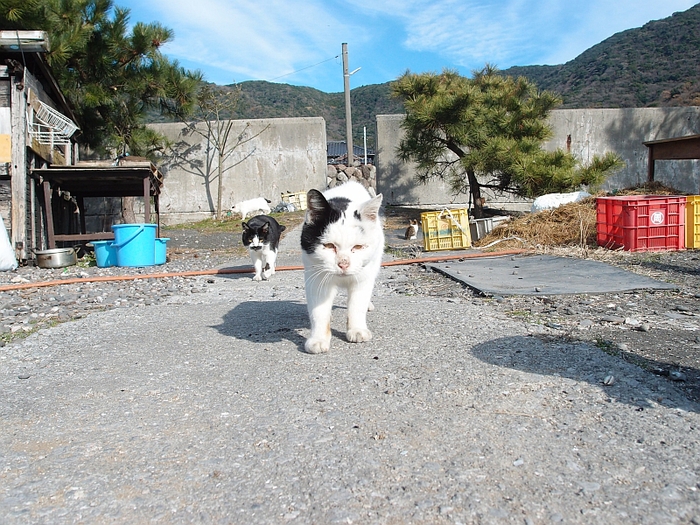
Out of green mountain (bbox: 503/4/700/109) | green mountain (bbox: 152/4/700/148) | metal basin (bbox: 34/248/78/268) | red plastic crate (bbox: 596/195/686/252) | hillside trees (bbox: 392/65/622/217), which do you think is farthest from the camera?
green mountain (bbox: 152/4/700/148)

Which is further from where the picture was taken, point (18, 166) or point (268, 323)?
point (18, 166)

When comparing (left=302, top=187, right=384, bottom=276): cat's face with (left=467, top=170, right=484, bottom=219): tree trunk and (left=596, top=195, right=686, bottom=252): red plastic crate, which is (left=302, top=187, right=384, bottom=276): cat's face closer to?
(left=596, top=195, right=686, bottom=252): red plastic crate

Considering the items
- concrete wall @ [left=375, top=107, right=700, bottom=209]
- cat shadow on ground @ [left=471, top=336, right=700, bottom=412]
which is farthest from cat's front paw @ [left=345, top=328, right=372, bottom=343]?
concrete wall @ [left=375, top=107, right=700, bottom=209]

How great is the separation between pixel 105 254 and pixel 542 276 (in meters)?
5.63

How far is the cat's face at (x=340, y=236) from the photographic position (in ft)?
8.65

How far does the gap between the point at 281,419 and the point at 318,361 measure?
68cm

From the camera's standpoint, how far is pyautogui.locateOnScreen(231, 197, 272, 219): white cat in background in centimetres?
1357

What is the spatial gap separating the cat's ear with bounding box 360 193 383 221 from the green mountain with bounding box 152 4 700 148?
21.3 m


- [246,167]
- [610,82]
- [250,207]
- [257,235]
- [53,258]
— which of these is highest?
[610,82]

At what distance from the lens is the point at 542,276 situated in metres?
4.76

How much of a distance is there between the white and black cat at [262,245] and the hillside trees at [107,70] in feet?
21.0

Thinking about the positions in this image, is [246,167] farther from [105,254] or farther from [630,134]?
[630,134]

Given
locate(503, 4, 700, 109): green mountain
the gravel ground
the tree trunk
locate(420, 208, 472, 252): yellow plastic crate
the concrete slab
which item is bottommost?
the gravel ground

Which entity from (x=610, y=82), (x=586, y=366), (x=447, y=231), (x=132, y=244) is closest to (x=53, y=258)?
(x=132, y=244)
